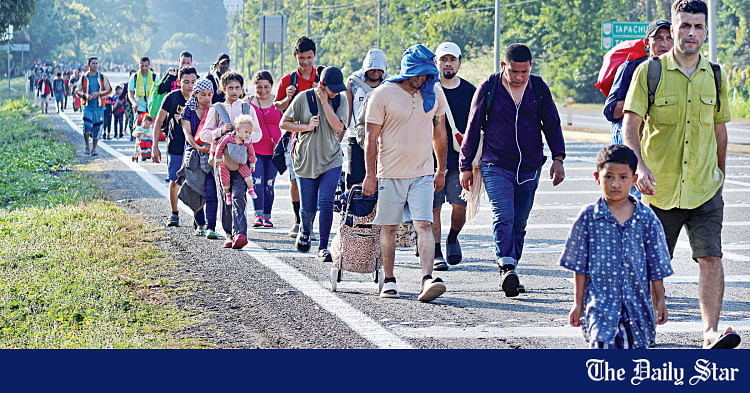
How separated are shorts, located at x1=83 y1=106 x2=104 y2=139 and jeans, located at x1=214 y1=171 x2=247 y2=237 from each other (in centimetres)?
1101

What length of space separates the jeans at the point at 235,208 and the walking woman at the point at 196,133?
0.57 ft

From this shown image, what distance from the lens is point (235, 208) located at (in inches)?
418

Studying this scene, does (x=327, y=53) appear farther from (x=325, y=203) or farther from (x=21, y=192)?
(x=325, y=203)

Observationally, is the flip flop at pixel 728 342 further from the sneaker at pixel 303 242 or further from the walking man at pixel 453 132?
the sneaker at pixel 303 242

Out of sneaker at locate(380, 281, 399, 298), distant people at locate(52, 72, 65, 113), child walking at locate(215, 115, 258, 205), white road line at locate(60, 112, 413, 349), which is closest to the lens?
white road line at locate(60, 112, 413, 349)

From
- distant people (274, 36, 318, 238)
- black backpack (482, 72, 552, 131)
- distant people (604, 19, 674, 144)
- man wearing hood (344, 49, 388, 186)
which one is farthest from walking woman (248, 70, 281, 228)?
distant people (604, 19, 674, 144)

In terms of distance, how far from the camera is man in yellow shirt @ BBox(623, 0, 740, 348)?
6523mm

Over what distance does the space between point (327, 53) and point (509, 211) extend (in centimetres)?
8166

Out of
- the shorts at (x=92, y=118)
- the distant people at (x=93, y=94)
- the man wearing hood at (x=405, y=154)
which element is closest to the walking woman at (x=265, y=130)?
the man wearing hood at (x=405, y=154)

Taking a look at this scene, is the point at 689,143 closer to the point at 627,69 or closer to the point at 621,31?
the point at 627,69

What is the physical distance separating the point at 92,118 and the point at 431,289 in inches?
588

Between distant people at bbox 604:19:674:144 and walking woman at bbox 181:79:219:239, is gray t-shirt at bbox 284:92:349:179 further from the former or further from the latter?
distant people at bbox 604:19:674:144

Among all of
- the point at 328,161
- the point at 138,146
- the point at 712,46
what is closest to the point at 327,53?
the point at 712,46
